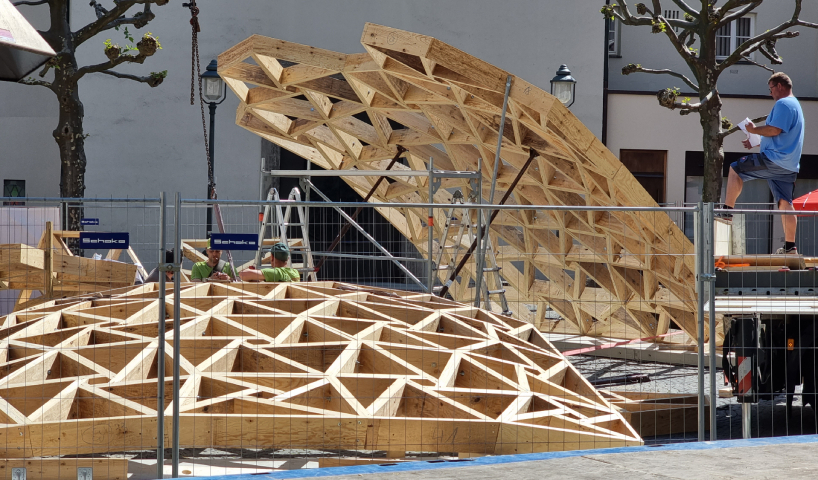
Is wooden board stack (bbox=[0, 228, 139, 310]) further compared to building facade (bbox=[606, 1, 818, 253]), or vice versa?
building facade (bbox=[606, 1, 818, 253])

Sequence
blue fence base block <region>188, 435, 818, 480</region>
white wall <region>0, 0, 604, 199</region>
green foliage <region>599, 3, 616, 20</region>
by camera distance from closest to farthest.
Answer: blue fence base block <region>188, 435, 818, 480</region>, green foliage <region>599, 3, 616, 20</region>, white wall <region>0, 0, 604, 199</region>

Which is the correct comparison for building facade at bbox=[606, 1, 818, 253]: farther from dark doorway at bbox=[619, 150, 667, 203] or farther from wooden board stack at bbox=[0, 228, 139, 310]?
wooden board stack at bbox=[0, 228, 139, 310]

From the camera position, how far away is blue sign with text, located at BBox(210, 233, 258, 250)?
6344mm

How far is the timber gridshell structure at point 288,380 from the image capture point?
627 cm

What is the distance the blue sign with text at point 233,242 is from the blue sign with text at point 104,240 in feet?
1.98

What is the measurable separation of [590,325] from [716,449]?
31.4 ft

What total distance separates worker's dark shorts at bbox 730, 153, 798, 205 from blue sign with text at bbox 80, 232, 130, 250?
642 cm

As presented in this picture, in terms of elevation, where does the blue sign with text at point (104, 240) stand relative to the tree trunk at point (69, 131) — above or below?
below

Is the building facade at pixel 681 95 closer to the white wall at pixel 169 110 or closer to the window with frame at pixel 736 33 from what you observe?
the window with frame at pixel 736 33

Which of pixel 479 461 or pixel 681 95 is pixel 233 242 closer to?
pixel 479 461

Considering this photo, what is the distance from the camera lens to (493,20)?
77.8 ft

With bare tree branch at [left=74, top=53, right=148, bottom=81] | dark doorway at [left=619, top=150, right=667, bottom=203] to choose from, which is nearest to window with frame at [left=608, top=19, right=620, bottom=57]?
dark doorway at [left=619, top=150, right=667, bottom=203]

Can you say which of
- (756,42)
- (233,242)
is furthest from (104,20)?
(756,42)

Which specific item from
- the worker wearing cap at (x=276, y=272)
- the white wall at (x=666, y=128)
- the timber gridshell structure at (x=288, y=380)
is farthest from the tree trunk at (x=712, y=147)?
the worker wearing cap at (x=276, y=272)
